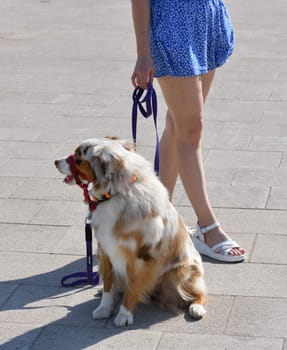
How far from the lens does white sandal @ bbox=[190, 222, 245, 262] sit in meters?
5.39

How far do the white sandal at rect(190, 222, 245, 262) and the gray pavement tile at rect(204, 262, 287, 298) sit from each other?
5cm

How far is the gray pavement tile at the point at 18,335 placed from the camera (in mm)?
4438

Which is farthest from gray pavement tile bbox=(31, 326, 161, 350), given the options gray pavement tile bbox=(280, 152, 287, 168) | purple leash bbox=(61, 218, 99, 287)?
gray pavement tile bbox=(280, 152, 287, 168)

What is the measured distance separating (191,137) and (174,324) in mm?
1259

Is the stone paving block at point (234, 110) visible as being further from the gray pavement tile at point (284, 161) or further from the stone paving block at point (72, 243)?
the stone paving block at point (72, 243)

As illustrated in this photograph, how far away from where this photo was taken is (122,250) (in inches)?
181

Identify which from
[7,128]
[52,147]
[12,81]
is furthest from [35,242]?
[12,81]

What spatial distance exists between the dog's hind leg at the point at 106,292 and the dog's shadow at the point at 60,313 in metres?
0.04

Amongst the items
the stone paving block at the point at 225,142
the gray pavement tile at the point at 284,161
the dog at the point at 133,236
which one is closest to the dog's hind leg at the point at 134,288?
the dog at the point at 133,236

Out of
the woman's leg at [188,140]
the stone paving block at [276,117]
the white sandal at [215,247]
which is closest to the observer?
the woman's leg at [188,140]

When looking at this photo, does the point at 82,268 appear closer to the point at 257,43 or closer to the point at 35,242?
the point at 35,242

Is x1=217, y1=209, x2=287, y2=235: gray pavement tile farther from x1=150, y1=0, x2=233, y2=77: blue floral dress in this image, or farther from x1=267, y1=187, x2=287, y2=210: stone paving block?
x1=150, y1=0, x2=233, y2=77: blue floral dress

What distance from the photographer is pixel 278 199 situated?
639cm

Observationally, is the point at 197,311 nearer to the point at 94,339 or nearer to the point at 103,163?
the point at 94,339
